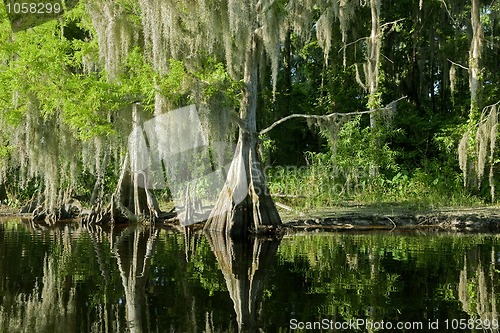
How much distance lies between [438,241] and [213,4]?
6.28 m

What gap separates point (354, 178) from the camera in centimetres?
1683

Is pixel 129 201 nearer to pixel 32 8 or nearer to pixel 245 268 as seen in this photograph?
pixel 245 268

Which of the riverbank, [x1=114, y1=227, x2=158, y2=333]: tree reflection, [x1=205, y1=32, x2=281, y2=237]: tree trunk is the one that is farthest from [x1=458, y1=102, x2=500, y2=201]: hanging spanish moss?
[x1=114, y1=227, x2=158, y2=333]: tree reflection

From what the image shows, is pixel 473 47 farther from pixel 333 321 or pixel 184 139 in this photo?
pixel 333 321

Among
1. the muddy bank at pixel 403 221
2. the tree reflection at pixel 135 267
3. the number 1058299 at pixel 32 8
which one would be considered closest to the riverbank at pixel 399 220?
the muddy bank at pixel 403 221

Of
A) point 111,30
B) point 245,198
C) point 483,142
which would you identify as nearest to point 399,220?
point 483,142

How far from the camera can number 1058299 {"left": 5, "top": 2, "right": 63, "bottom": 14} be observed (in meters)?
3.39

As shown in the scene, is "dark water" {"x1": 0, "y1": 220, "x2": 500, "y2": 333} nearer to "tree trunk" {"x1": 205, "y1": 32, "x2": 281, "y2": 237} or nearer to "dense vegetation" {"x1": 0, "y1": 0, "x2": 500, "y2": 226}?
"tree trunk" {"x1": 205, "y1": 32, "x2": 281, "y2": 237}

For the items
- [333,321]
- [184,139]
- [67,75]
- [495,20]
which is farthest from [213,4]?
[495,20]

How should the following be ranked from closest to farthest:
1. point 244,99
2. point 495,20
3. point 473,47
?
point 244,99, point 473,47, point 495,20

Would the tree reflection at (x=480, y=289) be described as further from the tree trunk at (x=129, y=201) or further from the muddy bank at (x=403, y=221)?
the tree trunk at (x=129, y=201)

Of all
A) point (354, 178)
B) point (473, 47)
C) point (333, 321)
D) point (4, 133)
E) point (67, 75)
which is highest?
point (473, 47)

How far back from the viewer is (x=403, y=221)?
13.5 meters

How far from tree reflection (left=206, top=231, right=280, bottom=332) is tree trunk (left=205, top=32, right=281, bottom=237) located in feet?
1.17
